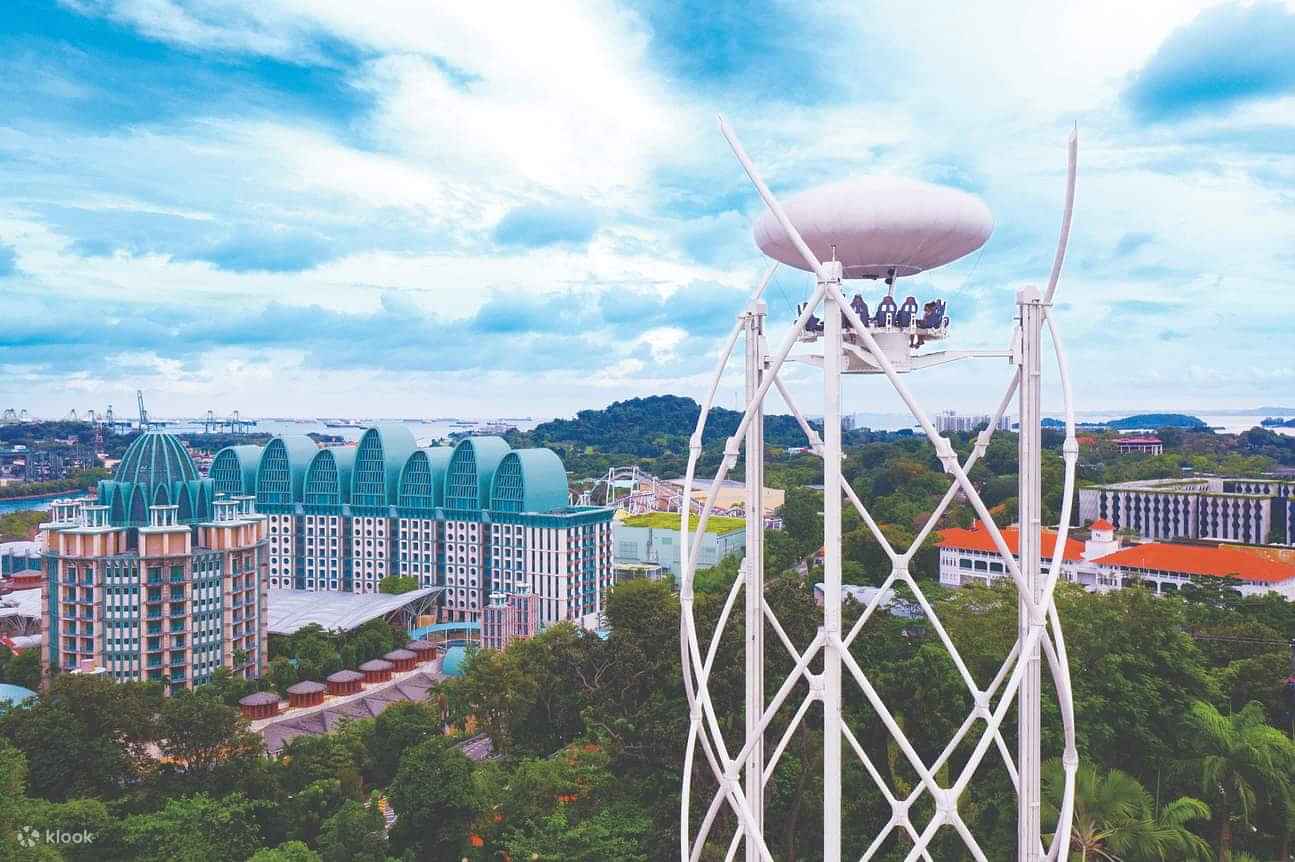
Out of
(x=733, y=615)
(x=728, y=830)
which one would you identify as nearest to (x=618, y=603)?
(x=733, y=615)

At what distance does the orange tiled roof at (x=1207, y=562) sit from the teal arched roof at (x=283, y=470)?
41809mm

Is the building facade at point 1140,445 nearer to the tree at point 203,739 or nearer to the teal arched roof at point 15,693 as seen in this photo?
the tree at point 203,739

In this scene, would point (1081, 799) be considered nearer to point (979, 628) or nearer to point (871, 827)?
point (871, 827)

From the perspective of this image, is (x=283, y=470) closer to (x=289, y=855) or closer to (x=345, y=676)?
(x=345, y=676)

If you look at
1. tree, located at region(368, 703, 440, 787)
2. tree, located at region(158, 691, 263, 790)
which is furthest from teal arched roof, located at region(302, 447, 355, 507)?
tree, located at region(158, 691, 263, 790)

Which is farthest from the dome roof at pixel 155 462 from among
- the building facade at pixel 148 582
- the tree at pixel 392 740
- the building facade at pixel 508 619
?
the tree at pixel 392 740

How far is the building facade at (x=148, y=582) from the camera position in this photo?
34.9 meters

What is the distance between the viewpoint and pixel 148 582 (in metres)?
35.2

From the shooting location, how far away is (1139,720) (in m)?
20.2

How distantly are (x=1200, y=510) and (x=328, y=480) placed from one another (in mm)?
53347

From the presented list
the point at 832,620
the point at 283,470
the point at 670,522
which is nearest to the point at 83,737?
the point at 832,620

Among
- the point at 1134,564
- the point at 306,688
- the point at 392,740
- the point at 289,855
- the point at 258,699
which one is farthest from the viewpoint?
the point at 1134,564

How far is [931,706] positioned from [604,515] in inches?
1182

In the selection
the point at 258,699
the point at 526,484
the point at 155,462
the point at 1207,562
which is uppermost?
the point at 155,462
